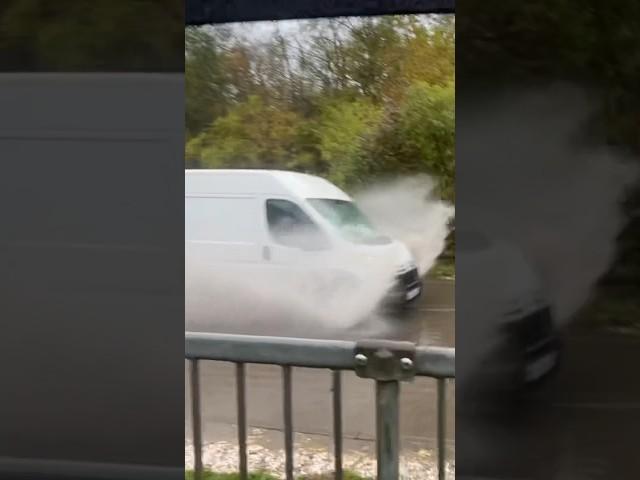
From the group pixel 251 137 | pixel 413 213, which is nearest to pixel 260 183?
pixel 251 137

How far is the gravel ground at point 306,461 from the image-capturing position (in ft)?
8.34

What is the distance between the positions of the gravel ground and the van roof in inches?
38.8

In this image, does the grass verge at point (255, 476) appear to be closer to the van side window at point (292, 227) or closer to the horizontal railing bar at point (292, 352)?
the horizontal railing bar at point (292, 352)

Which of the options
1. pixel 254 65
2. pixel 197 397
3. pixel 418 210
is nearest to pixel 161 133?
pixel 254 65

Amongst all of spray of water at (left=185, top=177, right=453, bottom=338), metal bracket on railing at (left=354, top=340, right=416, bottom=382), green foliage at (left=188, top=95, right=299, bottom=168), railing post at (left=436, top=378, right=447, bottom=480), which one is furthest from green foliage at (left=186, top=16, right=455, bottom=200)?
railing post at (left=436, top=378, right=447, bottom=480)

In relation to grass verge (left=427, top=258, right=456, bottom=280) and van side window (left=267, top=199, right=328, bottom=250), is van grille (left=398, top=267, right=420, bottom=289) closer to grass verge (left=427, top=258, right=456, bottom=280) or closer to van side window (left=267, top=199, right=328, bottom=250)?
grass verge (left=427, top=258, right=456, bottom=280)

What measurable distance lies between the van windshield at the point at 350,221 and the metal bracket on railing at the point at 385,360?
0.39 metres

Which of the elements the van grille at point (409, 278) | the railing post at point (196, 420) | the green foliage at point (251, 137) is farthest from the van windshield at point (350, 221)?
the railing post at point (196, 420)

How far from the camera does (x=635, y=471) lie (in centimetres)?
205

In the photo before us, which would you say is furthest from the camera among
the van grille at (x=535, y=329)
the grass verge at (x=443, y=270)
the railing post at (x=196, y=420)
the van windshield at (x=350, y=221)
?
the railing post at (x=196, y=420)

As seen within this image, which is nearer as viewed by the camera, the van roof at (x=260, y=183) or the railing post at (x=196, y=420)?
the van roof at (x=260, y=183)

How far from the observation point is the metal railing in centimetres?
251

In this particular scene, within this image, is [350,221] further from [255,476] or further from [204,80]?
[255,476]

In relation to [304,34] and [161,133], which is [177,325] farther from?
[304,34]
